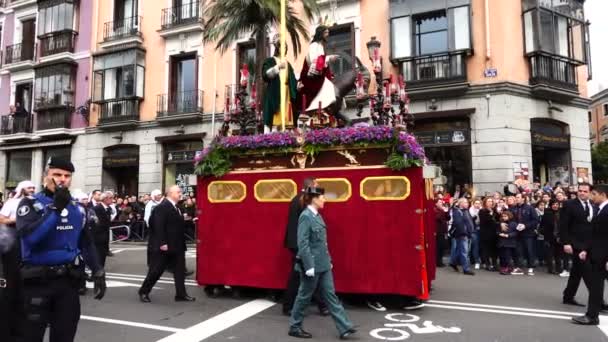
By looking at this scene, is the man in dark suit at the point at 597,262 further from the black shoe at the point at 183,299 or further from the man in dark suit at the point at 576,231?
the black shoe at the point at 183,299

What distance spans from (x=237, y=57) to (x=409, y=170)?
16.1 metres

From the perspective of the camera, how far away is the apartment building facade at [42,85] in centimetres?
2473

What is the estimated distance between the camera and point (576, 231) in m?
7.26

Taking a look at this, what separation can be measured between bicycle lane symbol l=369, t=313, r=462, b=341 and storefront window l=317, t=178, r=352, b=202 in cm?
192

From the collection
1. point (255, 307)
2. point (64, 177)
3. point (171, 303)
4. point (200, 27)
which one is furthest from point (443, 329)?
point (200, 27)

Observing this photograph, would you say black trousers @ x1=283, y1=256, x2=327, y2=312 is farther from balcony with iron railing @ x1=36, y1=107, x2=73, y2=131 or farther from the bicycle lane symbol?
balcony with iron railing @ x1=36, y1=107, x2=73, y2=131

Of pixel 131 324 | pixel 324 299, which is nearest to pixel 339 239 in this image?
pixel 324 299

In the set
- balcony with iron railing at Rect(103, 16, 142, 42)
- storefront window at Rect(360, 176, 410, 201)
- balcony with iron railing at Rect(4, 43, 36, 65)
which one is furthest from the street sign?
balcony with iron railing at Rect(4, 43, 36, 65)

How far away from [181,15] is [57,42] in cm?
765

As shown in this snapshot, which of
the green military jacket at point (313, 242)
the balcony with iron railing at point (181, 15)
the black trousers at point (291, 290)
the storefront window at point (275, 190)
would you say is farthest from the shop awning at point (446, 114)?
the green military jacket at point (313, 242)

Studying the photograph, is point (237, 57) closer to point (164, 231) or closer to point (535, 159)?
point (535, 159)

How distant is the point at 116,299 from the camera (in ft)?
26.6

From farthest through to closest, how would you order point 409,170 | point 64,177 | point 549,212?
point 549,212 < point 409,170 < point 64,177

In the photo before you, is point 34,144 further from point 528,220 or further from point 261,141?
point 528,220
